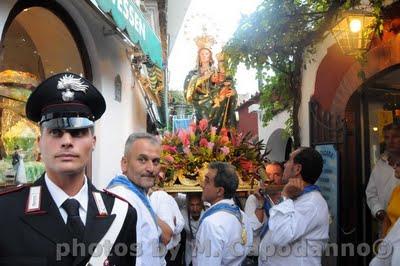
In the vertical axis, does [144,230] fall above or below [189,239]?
above

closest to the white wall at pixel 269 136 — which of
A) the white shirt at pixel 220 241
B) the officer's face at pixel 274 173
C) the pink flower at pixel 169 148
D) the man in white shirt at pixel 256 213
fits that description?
the officer's face at pixel 274 173

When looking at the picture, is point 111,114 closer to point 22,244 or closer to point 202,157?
point 202,157

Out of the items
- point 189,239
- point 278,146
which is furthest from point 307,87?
point 278,146

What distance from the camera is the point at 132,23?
477 centimetres

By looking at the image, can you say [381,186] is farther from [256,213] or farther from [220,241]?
[220,241]

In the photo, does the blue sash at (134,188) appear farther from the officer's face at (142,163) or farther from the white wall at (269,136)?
the white wall at (269,136)

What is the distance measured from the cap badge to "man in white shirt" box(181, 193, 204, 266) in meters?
2.78

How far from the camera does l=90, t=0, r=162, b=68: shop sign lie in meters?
3.93

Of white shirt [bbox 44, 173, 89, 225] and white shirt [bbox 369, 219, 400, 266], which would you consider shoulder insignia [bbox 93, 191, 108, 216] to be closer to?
white shirt [bbox 44, 173, 89, 225]

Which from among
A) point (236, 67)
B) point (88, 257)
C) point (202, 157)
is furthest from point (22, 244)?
point (236, 67)

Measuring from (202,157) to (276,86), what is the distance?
4.23m

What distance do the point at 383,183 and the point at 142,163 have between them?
348 cm

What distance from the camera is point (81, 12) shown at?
4.97 metres

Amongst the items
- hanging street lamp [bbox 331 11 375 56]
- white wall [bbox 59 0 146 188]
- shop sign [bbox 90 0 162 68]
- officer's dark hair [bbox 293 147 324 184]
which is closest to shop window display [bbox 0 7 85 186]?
white wall [bbox 59 0 146 188]
